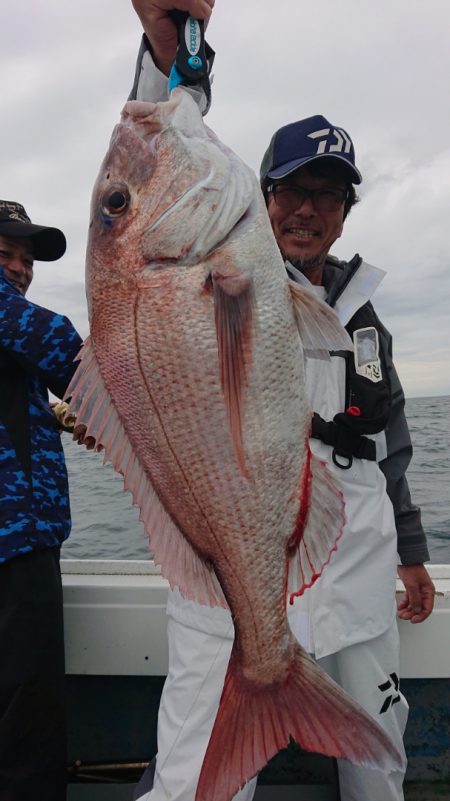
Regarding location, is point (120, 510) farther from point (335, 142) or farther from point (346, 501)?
point (335, 142)

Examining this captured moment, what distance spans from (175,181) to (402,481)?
66.8 inches

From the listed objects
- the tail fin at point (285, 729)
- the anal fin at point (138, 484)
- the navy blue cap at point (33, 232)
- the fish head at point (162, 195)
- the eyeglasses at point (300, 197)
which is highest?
the navy blue cap at point (33, 232)

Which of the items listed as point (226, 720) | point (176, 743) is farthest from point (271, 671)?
point (176, 743)

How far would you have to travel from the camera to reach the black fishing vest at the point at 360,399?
7.66 feet

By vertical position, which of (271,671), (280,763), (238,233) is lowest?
(280,763)

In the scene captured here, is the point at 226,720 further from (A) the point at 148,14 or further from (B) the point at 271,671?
(A) the point at 148,14

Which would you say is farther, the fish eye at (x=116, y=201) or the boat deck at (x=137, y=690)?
the boat deck at (x=137, y=690)

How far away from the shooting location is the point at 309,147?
95.4 inches

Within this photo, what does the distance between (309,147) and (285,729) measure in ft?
6.72

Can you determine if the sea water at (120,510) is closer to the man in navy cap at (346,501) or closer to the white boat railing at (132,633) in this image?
the white boat railing at (132,633)

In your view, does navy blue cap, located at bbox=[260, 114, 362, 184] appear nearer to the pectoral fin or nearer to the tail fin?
the pectoral fin

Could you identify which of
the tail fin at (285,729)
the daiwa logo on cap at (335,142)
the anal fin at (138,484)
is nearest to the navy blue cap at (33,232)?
Result: the daiwa logo on cap at (335,142)

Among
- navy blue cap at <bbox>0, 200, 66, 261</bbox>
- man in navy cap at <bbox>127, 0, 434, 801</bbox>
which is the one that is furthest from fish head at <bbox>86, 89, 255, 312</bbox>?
navy blue cap at <bbox>0, 200, 66, 261</bbox>

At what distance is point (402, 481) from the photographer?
107 inches
